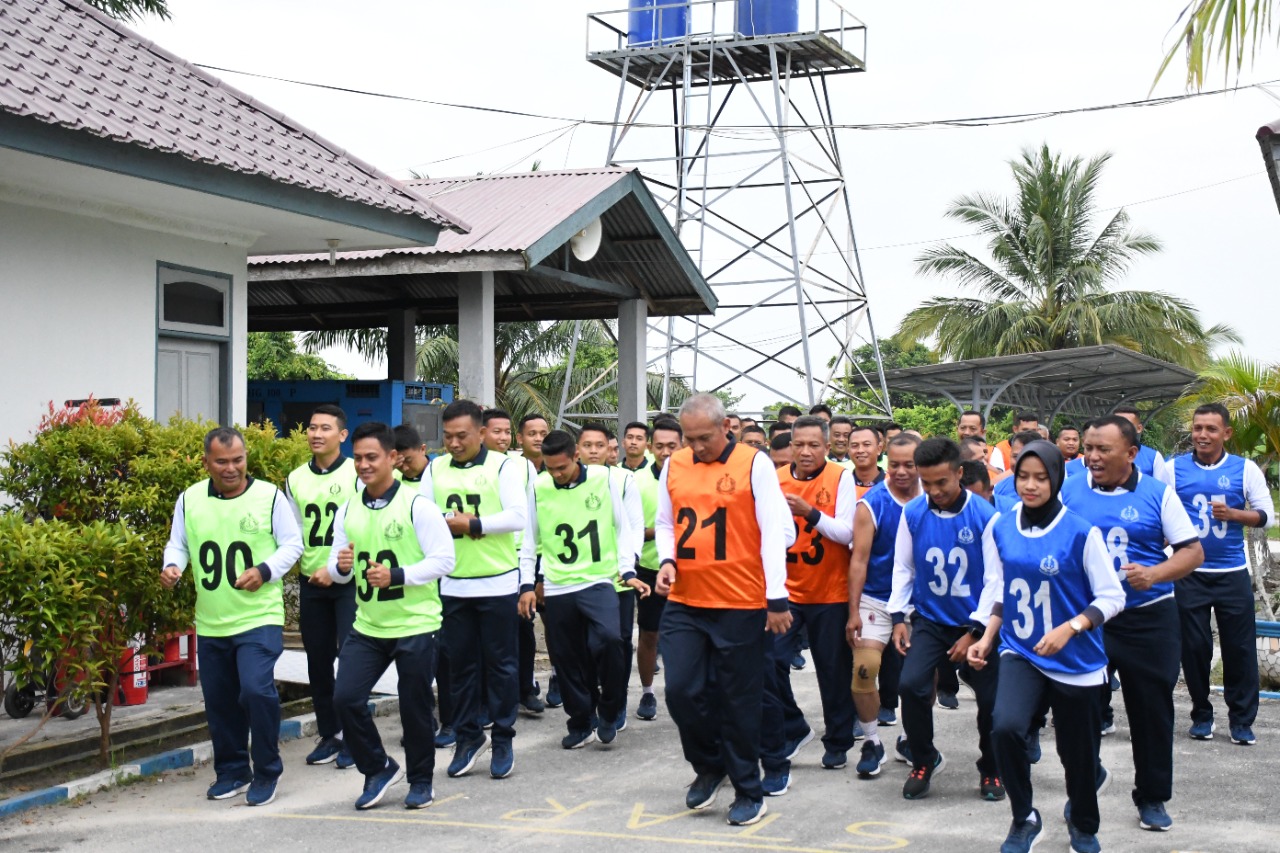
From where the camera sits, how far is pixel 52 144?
28.4ft

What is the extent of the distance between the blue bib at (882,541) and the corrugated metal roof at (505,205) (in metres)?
6.57

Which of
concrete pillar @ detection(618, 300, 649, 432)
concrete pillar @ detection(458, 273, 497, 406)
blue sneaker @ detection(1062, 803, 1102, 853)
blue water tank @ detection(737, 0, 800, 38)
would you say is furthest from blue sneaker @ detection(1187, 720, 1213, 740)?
blue water tank @ detection(737, 0, 800, 38)

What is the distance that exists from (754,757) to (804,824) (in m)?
0.41

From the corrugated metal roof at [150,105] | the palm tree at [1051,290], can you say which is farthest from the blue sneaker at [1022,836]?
the palm tree at [1051,290]

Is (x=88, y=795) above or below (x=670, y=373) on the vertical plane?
below

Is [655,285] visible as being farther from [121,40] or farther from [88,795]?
[88,795]

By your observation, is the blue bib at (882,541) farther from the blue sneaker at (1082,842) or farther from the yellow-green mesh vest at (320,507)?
the yellow-green mesh vest at (320,507)

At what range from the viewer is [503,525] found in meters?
8.21

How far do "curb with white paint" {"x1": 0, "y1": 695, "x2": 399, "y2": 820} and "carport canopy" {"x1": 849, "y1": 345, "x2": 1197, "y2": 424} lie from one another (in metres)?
16.2

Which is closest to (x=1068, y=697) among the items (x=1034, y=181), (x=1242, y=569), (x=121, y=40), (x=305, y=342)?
(x=1242, y=569)

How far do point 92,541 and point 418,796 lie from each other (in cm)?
223

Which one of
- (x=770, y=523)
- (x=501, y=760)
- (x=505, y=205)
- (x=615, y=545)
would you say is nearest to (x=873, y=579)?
(x=770, y=523)

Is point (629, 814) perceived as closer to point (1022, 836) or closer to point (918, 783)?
point (918, 783)

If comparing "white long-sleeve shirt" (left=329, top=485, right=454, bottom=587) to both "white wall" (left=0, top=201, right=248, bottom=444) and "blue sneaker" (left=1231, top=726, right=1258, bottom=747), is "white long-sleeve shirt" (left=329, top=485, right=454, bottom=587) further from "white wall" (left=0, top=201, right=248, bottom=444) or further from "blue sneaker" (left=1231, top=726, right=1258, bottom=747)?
"blue sneaker" (left=1231, top=726, right=1258, bottom=747)
